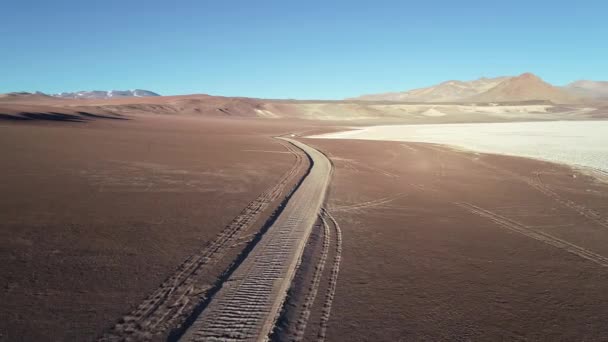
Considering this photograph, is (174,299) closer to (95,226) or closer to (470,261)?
(95,226)

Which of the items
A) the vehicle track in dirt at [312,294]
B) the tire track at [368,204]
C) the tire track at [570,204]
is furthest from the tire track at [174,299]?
the tire track at [570,204]

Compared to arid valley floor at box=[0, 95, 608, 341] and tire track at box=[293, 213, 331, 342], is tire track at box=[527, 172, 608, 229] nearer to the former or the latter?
arid valley floor at box=[0, 95, 608, 341]

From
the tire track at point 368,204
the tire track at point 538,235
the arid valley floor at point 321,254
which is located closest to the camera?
the arid valley floor at point 321,254

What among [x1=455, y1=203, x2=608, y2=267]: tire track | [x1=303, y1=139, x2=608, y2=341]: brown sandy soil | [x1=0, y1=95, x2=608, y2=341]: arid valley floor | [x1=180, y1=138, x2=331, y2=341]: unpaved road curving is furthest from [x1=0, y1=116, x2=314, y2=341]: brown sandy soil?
[x1=455, y1=203, x2=608, y2=267]: tire track

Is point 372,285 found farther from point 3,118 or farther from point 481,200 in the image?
point 3,118

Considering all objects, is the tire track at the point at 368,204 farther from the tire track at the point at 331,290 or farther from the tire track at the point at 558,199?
the tire track at the point at 558,199

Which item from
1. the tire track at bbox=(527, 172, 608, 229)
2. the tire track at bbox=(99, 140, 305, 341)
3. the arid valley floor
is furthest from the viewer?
the tire track at bbox=(527, 172, 608, 229)

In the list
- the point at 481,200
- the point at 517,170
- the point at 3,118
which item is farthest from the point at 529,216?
the point at 3,118
